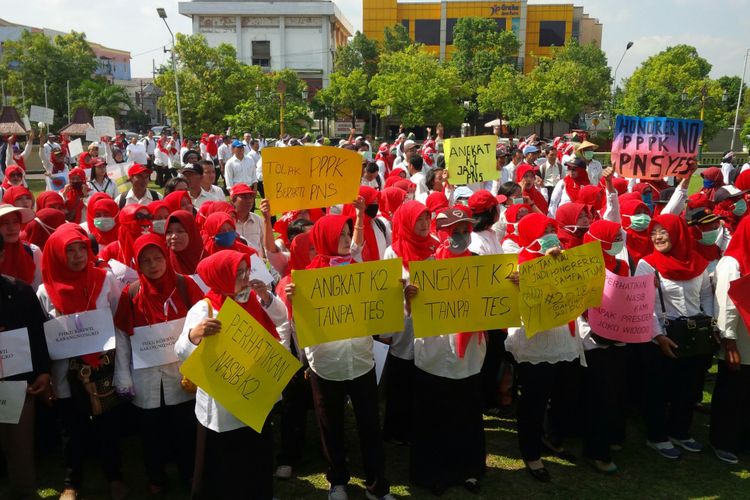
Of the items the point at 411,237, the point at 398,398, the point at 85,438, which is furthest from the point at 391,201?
the point at 85,438

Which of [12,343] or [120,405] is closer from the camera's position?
[12,343]

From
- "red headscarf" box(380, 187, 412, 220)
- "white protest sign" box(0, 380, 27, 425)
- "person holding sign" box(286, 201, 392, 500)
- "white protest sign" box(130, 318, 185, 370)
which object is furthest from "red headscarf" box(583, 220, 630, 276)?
"white protest sign" box(0, 380, 27, 425)

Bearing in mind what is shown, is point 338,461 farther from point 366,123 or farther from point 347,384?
point 366,123

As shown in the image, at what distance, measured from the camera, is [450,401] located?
165 inches

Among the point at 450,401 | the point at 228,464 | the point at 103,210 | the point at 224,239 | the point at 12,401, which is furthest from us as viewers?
the point at 103,210

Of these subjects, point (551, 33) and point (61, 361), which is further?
point (551, 33)

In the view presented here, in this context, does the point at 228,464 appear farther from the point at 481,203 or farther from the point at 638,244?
the point at 638,244

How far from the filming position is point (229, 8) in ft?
234

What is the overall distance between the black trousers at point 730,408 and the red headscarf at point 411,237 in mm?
2478

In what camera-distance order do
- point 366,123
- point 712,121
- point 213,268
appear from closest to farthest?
point 213,268 < point 712,121 < point 366,123

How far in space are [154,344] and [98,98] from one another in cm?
5524

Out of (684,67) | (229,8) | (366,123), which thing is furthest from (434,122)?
(229,8)

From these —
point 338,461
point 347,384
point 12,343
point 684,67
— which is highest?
point 684,67

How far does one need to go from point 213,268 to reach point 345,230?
0.93 metres
